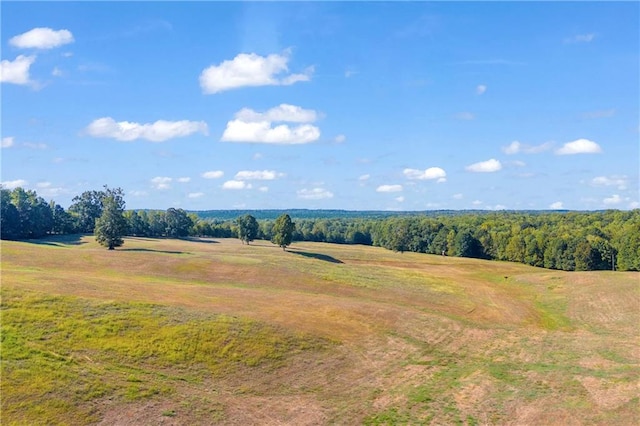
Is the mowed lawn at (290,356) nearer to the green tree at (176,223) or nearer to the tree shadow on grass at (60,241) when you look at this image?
the tree shadow on grass at (60,241)

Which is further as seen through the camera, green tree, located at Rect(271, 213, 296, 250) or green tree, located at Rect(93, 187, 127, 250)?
green tree, located at Rect(271, 213, 296, 250)

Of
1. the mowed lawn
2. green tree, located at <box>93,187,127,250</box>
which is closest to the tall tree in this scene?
green tree, located at <box>93,187,127,250</box>

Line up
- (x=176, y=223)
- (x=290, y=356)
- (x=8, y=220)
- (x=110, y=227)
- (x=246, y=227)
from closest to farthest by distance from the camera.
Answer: (x=290, y=356), (x=110, y=227), (x=8, y=220), (x=246, y=227), (x=176, y=223)

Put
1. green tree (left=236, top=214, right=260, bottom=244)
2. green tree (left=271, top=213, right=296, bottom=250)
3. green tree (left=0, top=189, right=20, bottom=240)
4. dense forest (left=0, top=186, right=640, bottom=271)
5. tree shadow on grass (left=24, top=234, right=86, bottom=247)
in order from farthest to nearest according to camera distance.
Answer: green tree (left=236, top=214, right=260, bottom=244), green tree (left=271, top=213, right=296, bottom=250), dense forest (left=0, top=186, right=640, bottom=271), green tree (left=0, top=189, right=20, bottom=240), tree shadow on grass (left=24, top=234, right=86, bottom=247)

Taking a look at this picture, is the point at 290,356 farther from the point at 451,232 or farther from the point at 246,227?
the point at 451,232

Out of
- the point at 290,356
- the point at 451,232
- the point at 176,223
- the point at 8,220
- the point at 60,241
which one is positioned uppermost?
Result: the point at 8,220

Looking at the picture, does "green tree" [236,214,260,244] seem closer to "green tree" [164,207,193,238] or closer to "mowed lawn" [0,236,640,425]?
"green tree" [164,207,193,238]

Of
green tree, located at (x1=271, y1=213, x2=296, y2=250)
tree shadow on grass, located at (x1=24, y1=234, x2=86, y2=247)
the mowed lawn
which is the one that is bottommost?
the mowed lawn

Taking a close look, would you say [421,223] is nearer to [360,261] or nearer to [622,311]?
[360,261]

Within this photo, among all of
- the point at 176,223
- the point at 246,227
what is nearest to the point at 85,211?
the point at 176,223

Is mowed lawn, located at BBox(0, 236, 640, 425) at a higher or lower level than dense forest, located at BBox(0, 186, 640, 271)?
lower
